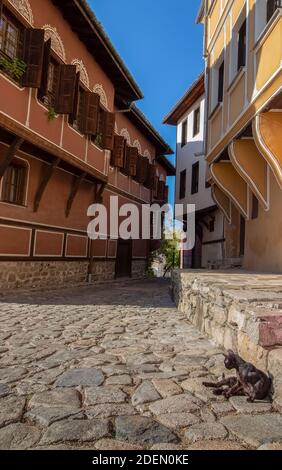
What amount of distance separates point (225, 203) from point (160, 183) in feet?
33.1

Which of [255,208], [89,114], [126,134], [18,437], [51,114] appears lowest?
[18,437]

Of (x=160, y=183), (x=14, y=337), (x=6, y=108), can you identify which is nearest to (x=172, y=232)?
(x=160, y=183)

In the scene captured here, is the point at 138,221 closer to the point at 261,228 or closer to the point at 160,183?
the point at 160,183

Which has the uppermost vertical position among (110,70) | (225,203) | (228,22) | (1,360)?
(110,70)

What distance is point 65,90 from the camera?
9.52m

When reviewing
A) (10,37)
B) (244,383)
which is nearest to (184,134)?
(10,37)

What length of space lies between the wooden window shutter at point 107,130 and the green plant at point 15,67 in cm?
457

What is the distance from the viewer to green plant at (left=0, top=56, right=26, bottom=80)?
7.65 m

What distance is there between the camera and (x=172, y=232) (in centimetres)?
3203

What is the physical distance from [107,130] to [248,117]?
7.01 meters

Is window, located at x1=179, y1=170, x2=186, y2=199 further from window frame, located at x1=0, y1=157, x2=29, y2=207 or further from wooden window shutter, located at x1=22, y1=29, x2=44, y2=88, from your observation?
wooden window shutter, located at x1=22, y1=29, x2=44, y2=88

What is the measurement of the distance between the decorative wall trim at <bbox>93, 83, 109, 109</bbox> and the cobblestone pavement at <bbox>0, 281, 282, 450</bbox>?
31.3 ft

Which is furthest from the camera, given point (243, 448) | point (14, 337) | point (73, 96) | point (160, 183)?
point (160, 183)

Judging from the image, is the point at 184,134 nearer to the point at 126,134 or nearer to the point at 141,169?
the point at 141,169
